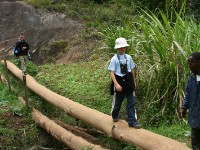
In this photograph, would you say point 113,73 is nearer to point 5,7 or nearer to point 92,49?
point 92,49

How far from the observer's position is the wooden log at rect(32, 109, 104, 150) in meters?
6.39

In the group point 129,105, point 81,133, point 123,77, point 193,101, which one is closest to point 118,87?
point 123,77

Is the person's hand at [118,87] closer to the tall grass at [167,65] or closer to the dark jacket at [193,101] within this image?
the dark jacket at [193,101]

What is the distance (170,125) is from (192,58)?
268 centimetres

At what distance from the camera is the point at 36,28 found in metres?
21.9

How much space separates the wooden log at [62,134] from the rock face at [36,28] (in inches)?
336

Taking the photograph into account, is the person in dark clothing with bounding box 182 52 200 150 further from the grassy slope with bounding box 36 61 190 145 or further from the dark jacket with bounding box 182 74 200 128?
the grassy slope with bounding box 36 61 190 145

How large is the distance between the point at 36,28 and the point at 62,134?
15.4 meters

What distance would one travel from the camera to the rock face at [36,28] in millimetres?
19039

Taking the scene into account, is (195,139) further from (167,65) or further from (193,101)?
(167,65)

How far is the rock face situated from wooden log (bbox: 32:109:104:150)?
28.0 feet

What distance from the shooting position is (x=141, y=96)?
8398 millimetres

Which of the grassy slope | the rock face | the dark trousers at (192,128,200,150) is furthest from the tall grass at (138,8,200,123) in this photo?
the rock face

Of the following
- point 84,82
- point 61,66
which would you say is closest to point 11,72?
point 61,66
